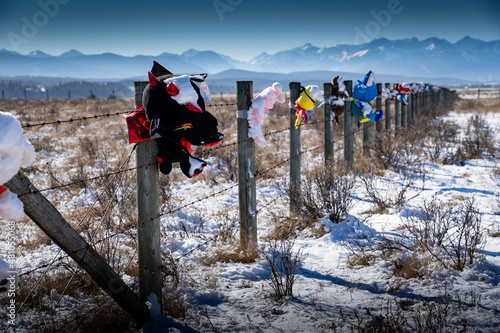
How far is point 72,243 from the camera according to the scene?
7.77 feet

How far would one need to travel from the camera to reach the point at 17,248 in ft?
14.8

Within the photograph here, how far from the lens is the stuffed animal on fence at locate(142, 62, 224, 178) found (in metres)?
2.61

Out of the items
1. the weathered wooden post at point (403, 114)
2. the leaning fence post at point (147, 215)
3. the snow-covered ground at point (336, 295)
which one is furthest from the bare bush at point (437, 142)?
the leaning fence post at point (147, 215)

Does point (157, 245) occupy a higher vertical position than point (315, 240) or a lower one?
higher

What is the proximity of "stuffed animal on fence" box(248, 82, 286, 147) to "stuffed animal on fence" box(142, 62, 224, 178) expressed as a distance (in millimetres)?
1220

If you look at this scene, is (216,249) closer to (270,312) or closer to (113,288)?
(270,312)

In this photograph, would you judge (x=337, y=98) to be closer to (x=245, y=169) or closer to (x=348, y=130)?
(x=348, y=130)

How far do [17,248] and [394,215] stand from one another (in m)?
4.93

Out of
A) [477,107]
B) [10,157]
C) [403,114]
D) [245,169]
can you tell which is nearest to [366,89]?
[245,169]

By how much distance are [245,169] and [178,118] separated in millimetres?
1673

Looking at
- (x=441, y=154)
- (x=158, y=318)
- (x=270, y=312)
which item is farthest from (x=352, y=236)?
(x=441, y=154)

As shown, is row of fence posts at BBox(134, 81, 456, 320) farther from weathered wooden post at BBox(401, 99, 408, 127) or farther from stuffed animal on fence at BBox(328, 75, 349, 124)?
weathered wooden post at BBox(401, 99, 408, 127)

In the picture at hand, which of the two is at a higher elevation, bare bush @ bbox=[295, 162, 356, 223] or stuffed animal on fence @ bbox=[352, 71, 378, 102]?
stuffed animal on fence @ bbox=[352, 71, 378, 102]

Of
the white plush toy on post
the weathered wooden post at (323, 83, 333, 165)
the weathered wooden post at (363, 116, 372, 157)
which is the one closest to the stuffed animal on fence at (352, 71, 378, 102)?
the weathered wooden post at (323, 83, 333, 165)
